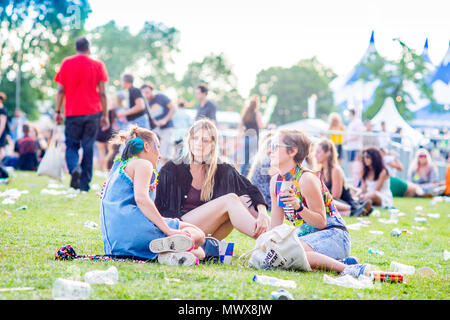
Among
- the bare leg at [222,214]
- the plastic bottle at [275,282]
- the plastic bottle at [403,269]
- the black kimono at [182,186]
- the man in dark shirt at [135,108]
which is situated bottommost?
the plastic bottle at [403,269]

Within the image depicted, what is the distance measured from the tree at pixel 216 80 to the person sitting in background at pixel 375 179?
191 ft

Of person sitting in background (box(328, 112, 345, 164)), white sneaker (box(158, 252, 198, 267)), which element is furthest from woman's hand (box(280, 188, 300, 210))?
person sitting in background (box(328, 112, 345, 164))

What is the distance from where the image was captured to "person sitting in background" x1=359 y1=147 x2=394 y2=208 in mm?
9914

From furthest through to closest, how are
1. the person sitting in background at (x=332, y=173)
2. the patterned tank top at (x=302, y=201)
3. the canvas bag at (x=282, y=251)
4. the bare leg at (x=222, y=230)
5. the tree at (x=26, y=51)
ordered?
the tree at (x=26, y=51) < the person sitting in background at (x=332, y=173) < the bare leg at (x=222, y=230) < the patterned tank top at (x=302, y=201) < the canvas bag at (x=282, y=251)

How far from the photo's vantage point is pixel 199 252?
4371mm

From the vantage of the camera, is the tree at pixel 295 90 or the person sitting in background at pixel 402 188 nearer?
the person sitting in background at pixel 402 188

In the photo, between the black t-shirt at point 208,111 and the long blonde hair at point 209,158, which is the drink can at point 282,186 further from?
the black t-shirt at point 208,111

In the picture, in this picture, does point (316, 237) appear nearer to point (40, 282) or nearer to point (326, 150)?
point (40, 282)

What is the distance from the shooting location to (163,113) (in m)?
12.1

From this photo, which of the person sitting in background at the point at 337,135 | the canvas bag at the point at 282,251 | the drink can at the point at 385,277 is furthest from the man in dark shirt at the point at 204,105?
the drink can at the point at 385,277

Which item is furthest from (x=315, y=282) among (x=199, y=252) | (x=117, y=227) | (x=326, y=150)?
(x=326, y=150)

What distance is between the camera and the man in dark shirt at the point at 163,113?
39.5 ft

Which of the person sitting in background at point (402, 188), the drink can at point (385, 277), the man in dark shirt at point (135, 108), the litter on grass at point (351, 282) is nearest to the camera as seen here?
the litter on grass at point (351, 282)
